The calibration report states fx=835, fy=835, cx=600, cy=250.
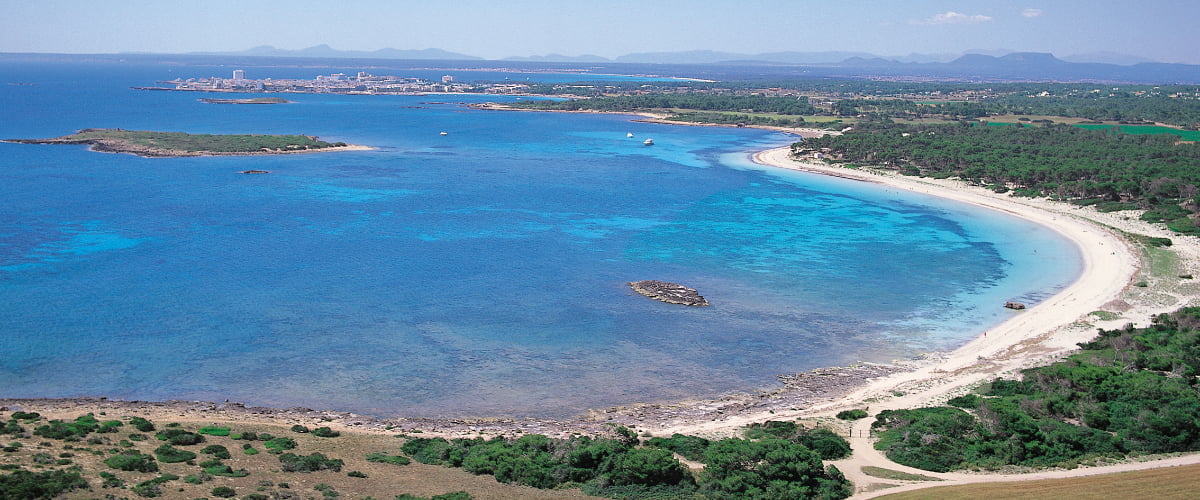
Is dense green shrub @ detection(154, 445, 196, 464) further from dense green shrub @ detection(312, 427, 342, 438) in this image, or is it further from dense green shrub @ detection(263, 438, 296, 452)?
dense green shrub @ detection(312, 427, 342, 438)

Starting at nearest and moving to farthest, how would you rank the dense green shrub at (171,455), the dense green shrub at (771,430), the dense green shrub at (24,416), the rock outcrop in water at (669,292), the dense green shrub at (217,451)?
the dense green shrub at (171,455)
the dense green shrub at (217,451)
the dense green shrub at (24,416)
the dense green shrub at (771,430)
the rock outcrop in water at (669,292)

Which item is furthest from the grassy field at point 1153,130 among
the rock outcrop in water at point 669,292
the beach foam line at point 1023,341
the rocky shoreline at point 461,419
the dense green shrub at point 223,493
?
the dense green shrub at point 223,493

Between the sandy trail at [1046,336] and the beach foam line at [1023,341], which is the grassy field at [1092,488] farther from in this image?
the beach foam line at [1023,341]

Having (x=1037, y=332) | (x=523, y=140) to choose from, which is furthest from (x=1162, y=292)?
(x=523, y=140)

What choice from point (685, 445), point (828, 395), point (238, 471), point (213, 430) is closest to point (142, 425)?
point (213, 430)

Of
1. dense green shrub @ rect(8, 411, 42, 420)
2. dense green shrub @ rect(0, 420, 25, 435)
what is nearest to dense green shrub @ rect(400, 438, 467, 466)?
dense green shrub @ rect(0, 420, 25, 435)

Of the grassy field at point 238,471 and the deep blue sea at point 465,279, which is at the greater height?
the grassy field at point 238,471

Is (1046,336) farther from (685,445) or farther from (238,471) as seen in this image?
(238,471)
